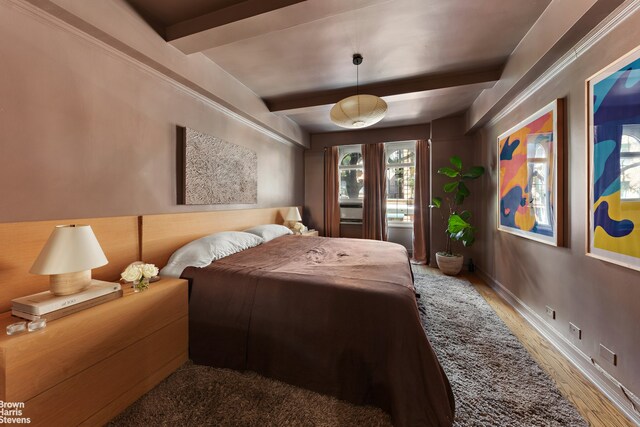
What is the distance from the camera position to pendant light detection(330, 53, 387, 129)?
2.18 m

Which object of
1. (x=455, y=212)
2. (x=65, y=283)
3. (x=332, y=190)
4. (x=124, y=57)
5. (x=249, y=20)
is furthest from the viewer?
(x=332, y=190)

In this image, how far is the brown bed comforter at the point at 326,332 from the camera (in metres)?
1.31

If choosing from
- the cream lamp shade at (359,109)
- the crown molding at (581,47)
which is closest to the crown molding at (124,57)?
the cream lamp shade at (359,109)

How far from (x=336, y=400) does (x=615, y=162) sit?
2214mm

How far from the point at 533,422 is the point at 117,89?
353 cm

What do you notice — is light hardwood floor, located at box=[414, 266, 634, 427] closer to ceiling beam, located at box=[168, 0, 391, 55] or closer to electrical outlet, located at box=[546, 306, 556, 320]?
electrical outlet, located at box=[546, 306, 556, 320]

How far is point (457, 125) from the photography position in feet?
13.9

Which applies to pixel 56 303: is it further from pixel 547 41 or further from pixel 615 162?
pixel 547 41

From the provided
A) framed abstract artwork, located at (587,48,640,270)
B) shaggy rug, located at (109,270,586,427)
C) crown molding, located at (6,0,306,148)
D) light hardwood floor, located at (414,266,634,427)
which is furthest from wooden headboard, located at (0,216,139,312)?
framed abstract artwork, located at (587,48,640,270)

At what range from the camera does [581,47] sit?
69.4 inches

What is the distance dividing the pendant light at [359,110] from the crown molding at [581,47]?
138 centimetres

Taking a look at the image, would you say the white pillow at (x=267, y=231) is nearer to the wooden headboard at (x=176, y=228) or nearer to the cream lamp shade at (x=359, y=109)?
the wooden headboard at (x=176, y=228)

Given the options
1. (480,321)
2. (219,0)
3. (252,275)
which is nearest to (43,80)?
(219,0)

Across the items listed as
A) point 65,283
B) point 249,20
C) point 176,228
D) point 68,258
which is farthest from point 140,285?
point 249,20
